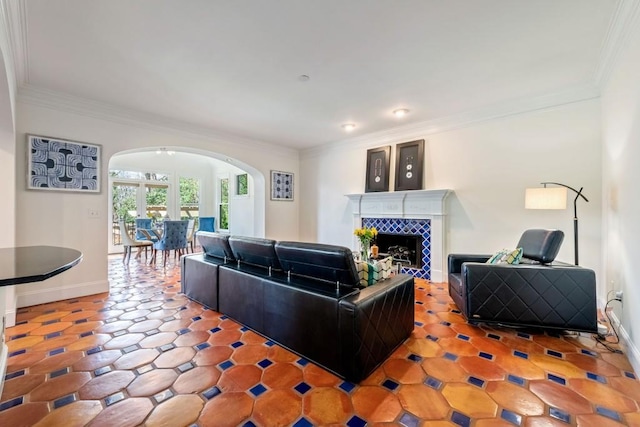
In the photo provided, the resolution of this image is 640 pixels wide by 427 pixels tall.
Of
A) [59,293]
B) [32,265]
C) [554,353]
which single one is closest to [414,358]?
[554,353]

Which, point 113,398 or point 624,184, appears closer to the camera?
point 113,398

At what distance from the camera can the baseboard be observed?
10.8 ft

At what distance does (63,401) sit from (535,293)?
11.9 ft

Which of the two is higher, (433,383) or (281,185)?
(281,185)

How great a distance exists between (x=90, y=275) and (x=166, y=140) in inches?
87.2

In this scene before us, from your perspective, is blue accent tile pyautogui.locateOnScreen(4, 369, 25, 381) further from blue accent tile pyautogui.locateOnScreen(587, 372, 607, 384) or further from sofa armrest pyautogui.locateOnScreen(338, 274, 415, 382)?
blue accent tile pyautogui.locateOnScreen(587, 372, 607, 384)

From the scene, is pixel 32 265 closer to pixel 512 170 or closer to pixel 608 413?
pixel 608 413

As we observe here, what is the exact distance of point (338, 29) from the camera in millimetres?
2254

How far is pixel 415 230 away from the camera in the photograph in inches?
184

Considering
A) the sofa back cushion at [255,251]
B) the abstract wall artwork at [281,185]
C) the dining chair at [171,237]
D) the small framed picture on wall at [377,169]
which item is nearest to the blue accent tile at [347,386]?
the sofa back cushion at [255,251]

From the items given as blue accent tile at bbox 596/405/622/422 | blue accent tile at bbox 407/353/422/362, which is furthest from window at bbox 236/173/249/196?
blue accent tile at bbox 596/405/622/422

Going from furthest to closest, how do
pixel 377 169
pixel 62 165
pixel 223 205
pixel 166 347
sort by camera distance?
pixel 223 205 < pixel 377 169 < pixel 62 165 < pixel 166 347

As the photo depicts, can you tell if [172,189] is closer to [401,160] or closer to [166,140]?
[166,140]

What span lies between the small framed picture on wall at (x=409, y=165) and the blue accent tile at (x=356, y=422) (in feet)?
12.2
